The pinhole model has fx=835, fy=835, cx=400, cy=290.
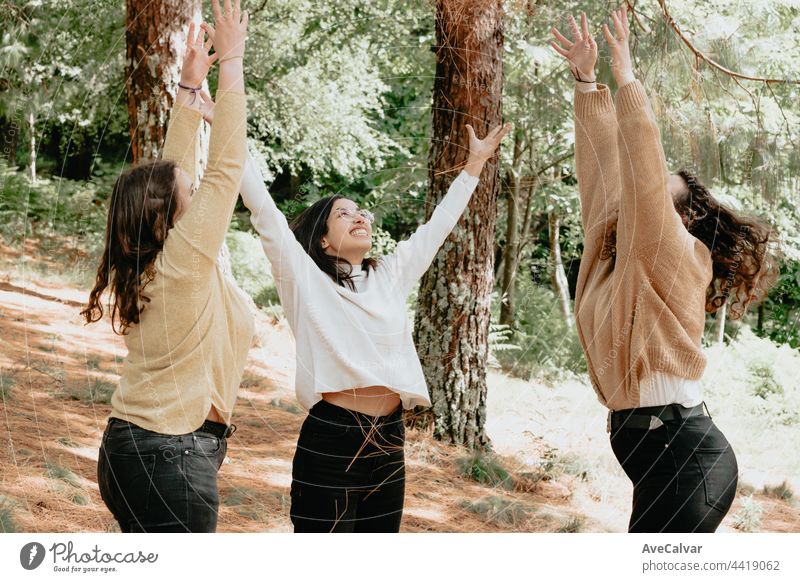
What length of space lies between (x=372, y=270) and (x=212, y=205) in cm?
61

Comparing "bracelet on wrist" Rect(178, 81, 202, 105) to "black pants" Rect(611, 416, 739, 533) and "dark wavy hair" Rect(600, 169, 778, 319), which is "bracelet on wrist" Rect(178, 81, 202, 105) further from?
"black pants" Rect(611, 416, 739, 533)

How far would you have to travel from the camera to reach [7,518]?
9.35 feet

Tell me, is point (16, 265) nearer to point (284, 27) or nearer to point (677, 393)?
point (284, 27)

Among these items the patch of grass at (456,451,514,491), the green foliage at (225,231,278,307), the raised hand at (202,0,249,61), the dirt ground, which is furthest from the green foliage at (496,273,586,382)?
the raised hand at (202,0,249,61)

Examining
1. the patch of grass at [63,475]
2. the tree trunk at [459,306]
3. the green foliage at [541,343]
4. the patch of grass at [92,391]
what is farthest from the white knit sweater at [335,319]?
the patch of grass at [92,391]

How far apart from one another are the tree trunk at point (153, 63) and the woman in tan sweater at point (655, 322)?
2202mm

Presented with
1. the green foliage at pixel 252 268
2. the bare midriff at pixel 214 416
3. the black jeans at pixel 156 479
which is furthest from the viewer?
the green foliage at pixel 252 268

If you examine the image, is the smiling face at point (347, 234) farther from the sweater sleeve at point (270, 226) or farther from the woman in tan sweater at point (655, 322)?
the woman in tan sweater at point (655, 322)

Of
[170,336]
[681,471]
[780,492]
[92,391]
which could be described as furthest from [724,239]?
[92,391]

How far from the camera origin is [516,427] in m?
4.24

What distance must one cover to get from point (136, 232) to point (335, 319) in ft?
1.89

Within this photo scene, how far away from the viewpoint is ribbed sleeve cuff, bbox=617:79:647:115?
6.73 feet

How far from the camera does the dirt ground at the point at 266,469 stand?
10.7 ft
